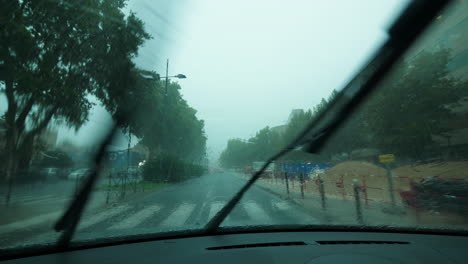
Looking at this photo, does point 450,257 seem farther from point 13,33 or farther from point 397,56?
point 13,33

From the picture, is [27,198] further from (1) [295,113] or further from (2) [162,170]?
(2) [162,170]

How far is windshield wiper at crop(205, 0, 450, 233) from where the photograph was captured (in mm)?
3383

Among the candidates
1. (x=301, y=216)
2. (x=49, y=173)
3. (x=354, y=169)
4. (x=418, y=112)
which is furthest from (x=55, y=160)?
(x=354, y=169)

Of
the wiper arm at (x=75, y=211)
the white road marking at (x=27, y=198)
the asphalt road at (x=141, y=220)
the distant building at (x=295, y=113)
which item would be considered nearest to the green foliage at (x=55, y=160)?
the white road marking at (x=27, y=198)

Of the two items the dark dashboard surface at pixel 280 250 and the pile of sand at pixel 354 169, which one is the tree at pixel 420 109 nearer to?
the pile of sand at pixel 354 169

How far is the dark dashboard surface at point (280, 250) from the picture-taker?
2.25m

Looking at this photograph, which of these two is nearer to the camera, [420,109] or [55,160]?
[420,109]

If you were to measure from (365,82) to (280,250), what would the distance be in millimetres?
2380

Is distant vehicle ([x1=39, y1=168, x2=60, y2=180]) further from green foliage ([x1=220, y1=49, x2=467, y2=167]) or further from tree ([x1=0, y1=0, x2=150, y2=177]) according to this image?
green foliage ([x1=220, y1=49, x2=467, y2=167])

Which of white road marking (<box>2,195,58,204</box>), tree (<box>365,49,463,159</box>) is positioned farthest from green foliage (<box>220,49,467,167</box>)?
white road marking (<box>2,195,58,204</box>)

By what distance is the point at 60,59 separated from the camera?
9680mm

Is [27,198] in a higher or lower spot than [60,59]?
lower

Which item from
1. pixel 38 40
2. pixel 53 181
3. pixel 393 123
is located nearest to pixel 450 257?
pixel 393 123

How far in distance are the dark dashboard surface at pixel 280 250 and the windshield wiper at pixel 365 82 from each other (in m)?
→ 0.74
